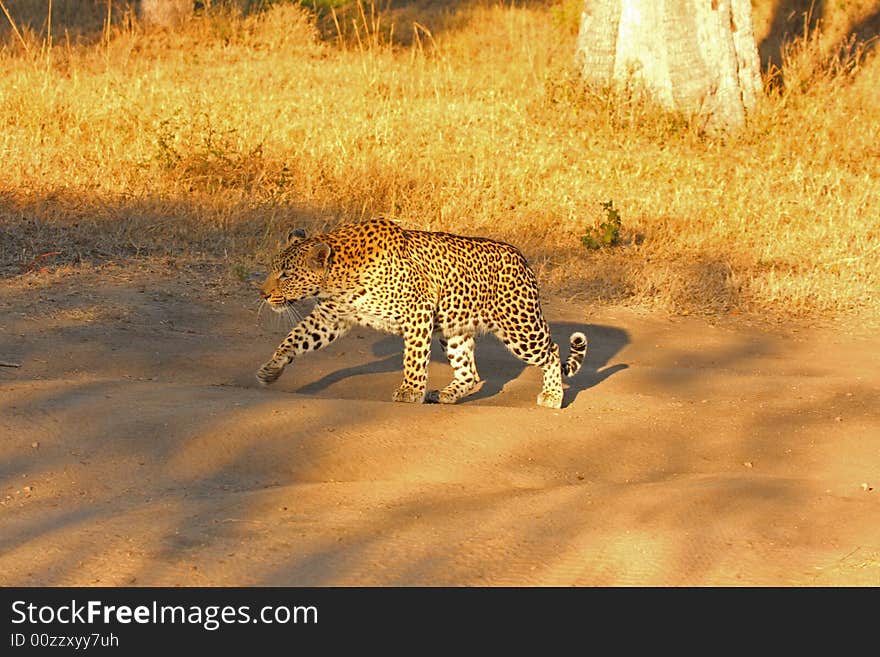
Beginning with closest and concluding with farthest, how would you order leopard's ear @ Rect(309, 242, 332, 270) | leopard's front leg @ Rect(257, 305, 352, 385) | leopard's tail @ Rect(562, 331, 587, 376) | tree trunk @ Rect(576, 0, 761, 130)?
leopard's ear @ Rect(309, 242, 332, 270) < leopard's front leg @ Rect(257, 305, 352, 385) < leopard's tail @ Rect(562, 331, 587, 376) < tree trunk @ Rect(576, 0, 761, 130)

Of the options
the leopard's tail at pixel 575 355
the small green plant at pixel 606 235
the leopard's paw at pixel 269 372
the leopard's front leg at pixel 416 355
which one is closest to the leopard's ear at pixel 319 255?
the leopard's front leg at pixel 416 355

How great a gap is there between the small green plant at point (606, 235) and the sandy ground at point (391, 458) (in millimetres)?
1670

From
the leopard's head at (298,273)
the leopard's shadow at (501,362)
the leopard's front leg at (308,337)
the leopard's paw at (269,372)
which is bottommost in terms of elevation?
the leopard's shadow at (501,362)

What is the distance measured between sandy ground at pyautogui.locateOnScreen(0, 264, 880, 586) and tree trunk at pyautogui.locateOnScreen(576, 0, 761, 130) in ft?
18.4

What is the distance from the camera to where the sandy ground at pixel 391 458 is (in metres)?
4.84

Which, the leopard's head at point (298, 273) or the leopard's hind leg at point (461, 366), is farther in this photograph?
the leopard's hind leg at point (461, 366)

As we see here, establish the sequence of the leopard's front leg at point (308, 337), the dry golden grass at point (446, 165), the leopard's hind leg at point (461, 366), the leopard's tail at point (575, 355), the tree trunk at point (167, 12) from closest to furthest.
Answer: the leopard's front leg at point (308, 337) → the leopard's hind leg at point (461, 366) → the leopard's tail at point (575, 355) → the dry golden grass at point (446, 165) → the tree trunk at point (167, 12)

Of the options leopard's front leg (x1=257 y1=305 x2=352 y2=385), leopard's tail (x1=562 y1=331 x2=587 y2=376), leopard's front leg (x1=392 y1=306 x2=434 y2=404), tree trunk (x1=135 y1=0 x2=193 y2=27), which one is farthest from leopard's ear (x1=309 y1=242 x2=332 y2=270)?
tree trunk (x1=135 y1=0 x2=193 y2=27)

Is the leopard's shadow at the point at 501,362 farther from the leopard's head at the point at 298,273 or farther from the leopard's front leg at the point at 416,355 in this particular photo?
the leopard's head at the point at 298,273

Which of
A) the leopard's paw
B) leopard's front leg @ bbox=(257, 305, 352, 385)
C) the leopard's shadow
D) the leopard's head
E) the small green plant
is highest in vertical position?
the leopard's head

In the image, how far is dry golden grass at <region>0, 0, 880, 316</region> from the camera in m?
10.8

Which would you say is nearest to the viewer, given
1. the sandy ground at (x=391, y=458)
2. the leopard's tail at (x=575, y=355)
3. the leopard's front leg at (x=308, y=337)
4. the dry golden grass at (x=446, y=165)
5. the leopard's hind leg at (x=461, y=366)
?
the sandy ground at (x=391, y=458)

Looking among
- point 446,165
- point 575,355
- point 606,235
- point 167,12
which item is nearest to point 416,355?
point 575,355

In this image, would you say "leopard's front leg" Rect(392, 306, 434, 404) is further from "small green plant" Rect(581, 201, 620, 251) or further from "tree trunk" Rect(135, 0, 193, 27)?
"tree trunk" Rect(135, 0, 193, 27)
